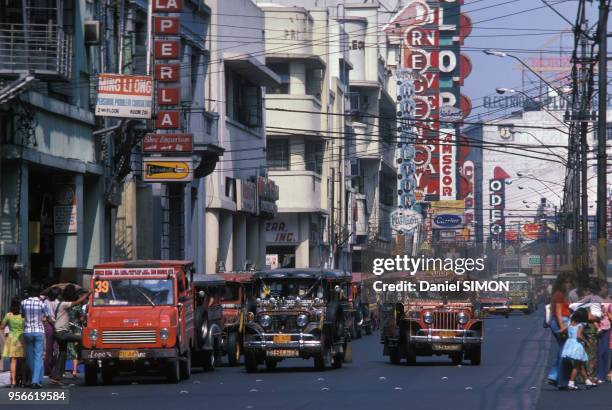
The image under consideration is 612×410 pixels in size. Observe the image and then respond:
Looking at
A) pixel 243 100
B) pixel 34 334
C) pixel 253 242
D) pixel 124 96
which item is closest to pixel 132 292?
pixel 34 334

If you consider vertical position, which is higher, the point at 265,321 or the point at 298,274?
the point at 298,274

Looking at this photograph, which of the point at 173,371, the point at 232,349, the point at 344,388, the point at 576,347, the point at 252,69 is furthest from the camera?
the point at 252,69

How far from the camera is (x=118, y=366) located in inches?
1110

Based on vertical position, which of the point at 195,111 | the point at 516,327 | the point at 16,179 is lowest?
the point at 516,327

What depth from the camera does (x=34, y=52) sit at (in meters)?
35.9

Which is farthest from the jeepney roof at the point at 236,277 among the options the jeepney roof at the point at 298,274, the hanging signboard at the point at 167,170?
the hanging signboard at the point at 167,170

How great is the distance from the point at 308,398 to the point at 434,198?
128916 millimetres

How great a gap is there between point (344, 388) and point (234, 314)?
11470 mm

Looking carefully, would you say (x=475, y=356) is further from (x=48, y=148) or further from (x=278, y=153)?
(x=278, y=153)

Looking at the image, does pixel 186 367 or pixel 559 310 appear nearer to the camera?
pixel 559 310

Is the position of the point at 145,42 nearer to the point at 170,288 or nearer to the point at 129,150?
the point at 129,150

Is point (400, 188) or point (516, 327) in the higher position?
point (400, 188)

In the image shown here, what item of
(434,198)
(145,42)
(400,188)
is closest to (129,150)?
(145,42)

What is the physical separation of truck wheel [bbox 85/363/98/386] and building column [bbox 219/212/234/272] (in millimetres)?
34861
